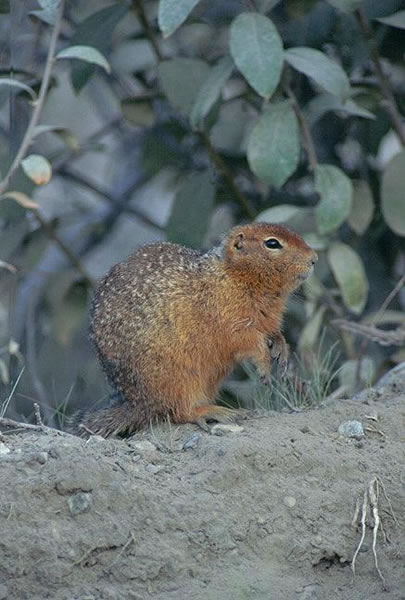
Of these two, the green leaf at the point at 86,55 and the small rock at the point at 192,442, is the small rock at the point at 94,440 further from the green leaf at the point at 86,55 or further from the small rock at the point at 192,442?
the green leaf at the point at 86,55

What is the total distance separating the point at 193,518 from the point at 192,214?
3185mm

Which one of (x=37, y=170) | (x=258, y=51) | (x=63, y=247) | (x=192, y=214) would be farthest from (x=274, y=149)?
(x=63, y=247)

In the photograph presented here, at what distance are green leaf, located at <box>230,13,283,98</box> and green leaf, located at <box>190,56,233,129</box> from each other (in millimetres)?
275

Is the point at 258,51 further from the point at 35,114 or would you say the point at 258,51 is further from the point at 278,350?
the point at 278,350

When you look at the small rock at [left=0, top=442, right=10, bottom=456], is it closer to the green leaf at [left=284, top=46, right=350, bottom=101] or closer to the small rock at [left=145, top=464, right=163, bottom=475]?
the small rock at [left=145, top=464, right=163, bottom=475]

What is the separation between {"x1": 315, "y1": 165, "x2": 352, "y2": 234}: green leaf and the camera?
606 cm

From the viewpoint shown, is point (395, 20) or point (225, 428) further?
point (395, 20)

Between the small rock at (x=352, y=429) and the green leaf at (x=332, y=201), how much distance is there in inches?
73.7

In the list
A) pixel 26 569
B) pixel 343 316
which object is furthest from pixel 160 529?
pixel 343 316

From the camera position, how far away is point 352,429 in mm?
4328

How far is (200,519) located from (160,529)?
13cm

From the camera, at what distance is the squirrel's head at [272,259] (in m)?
4.76

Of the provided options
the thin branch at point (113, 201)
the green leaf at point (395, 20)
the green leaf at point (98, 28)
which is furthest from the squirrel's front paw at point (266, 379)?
the thin branch at point (113, 201)

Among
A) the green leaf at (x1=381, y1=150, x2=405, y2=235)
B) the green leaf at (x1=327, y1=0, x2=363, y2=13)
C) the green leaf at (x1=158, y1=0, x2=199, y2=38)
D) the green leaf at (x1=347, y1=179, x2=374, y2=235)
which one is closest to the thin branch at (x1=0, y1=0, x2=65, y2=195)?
the green leaf at (x1=158, y1=0, x2=199, y2=38)
